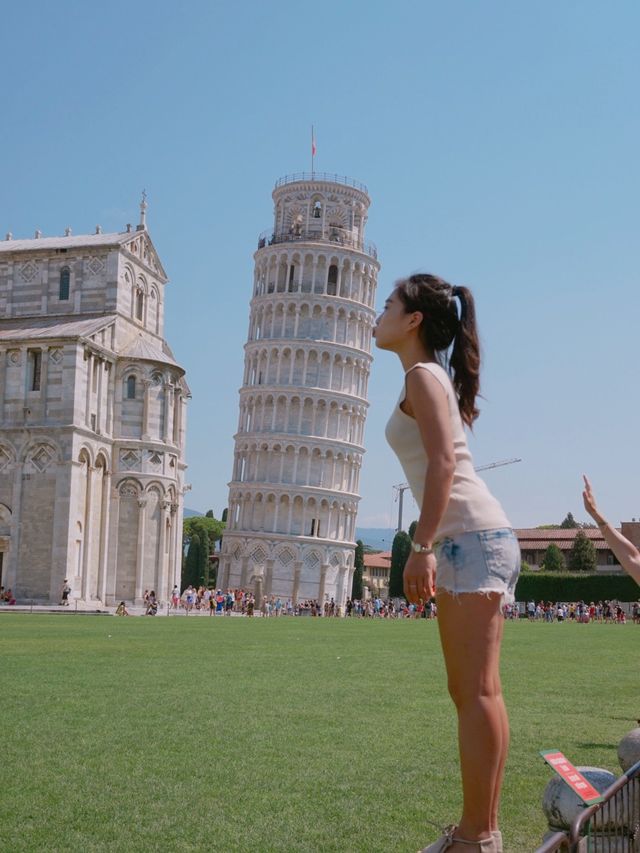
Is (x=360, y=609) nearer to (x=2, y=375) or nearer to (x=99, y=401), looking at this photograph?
(x=99, y=401)

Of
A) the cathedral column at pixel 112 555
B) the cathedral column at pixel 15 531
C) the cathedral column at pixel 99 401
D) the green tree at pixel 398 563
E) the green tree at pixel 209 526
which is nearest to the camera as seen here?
the cathedral column at pixel 15 531

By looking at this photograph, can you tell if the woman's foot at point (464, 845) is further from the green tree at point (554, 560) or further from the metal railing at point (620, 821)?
the green tree at point (554, 560)

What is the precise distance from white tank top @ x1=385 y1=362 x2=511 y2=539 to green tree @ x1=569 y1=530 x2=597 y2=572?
96.1m

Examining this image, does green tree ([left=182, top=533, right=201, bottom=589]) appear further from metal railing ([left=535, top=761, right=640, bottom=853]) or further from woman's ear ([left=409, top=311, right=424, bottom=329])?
woman's ear ([left=409, top=311, right=424, bottom=329])

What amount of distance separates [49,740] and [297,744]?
2.08 m

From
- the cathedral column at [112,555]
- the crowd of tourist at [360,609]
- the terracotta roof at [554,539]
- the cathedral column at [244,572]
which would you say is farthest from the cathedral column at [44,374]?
the terracotta roof at [554,539]

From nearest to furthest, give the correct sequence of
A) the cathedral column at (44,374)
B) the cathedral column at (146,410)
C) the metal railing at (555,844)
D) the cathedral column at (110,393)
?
the metal railing at (555,844) → the cathedral column at (44,374) → the cathedral column at (110,393) → the cathedral column at (146,410)

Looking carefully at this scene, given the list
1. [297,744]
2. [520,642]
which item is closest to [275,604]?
[520,642]

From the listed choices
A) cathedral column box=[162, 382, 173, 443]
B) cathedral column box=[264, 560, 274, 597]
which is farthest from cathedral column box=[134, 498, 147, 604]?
cathedral column box=[264, 560, 274, 597]

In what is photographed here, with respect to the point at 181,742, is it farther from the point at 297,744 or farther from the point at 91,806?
the point at 91,806

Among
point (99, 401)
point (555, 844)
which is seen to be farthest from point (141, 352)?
point (555, 844)

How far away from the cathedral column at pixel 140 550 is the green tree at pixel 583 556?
172 ft

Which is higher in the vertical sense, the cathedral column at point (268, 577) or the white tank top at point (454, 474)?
the white tank top at point (454, 474)

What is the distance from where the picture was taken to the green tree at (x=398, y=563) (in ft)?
322
